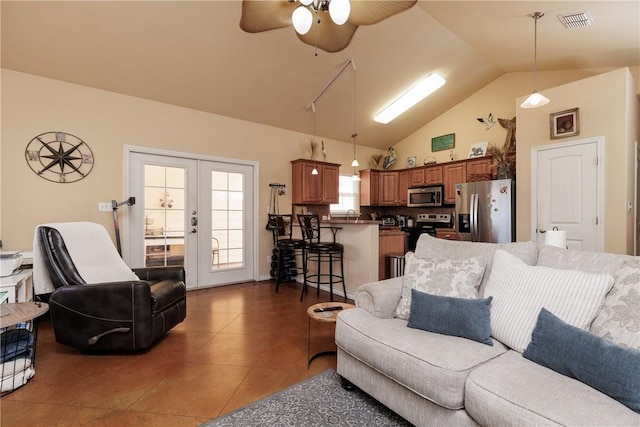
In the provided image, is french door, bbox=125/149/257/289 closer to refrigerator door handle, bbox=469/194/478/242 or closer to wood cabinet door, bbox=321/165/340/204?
wood cabinet door, bbox=321/165/340/204

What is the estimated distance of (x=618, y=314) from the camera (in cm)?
130

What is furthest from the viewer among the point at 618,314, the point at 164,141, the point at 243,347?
the point at 164,141

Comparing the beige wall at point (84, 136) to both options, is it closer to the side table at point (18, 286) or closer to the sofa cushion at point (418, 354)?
the side table at point (18, 286)

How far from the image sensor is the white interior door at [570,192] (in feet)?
11.5

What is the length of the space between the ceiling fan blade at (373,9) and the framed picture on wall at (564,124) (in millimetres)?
2931

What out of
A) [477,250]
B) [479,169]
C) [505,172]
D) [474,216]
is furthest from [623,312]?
[479,169]

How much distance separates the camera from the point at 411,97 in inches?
205

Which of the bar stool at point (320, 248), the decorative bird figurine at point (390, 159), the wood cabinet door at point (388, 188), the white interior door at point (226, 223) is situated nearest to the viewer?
the bar stool at point (320, 248)

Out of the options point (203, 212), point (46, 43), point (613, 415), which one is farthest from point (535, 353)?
point (46, 43)

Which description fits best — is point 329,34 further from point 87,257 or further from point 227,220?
point 227,220

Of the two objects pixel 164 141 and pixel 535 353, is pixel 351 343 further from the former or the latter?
pixel 164 141


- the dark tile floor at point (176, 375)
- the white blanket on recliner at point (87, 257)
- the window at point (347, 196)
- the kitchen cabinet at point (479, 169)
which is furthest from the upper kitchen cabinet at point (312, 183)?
the white blanket on recliner at point (87, 257)

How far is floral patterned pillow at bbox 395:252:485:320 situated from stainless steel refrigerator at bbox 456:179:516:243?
3033 mm

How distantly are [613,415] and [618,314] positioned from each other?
51 cm
